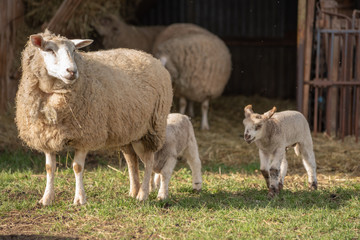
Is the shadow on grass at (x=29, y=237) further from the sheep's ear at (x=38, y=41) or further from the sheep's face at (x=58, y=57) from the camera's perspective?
the sheep's ear at (x=38, y=41)

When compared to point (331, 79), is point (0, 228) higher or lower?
lower

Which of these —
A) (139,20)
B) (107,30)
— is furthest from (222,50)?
(139,20)

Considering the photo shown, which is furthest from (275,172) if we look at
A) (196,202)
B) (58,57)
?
(58,57)

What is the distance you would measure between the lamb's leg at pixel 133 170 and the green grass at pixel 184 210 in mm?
185

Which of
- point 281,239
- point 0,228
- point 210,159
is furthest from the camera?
point 210,159

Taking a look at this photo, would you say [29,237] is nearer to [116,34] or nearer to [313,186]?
[313,186]

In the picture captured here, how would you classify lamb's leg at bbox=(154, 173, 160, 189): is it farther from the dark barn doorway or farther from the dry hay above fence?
the dark barn doorway

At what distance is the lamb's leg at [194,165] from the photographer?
19.6 ft

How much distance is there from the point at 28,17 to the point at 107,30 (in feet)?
5.14

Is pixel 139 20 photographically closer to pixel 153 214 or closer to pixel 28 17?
pixel 28 17

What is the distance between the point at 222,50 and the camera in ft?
33.1

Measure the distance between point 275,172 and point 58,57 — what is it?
248 cm

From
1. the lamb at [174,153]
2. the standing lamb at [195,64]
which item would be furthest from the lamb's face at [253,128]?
the standing lamb at [195,64]

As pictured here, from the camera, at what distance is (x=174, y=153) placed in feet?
18.7
